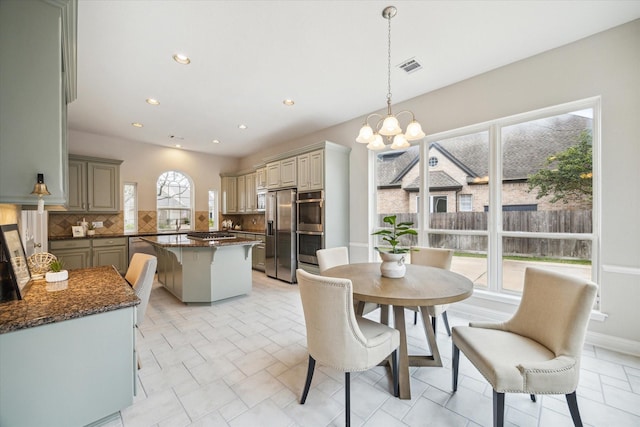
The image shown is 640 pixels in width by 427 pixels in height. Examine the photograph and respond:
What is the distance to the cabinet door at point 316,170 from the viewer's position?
4.31m

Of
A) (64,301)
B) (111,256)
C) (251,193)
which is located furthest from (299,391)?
(251,193)

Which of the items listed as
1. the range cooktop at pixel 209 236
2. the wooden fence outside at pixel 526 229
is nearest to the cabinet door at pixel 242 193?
the range cooktop at pixel 209 236

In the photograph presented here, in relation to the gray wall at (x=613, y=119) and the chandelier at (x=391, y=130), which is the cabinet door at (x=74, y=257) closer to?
the chandelier at (x=391, y=130)

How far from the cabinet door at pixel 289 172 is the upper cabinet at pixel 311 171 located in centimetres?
14

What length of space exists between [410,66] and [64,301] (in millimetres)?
3600

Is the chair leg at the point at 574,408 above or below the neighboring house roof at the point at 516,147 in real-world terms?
below

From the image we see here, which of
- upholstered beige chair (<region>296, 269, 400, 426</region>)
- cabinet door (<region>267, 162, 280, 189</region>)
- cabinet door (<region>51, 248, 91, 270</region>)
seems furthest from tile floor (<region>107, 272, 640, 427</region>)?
cabinet door (<region>51, 248, 91, 270</region>)

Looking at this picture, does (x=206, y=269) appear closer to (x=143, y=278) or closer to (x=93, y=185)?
(x=143, y=278)

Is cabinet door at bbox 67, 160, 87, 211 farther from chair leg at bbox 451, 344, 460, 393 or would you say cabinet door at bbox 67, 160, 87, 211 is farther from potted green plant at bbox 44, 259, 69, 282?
chair leg at bbox 451, 344, 460, 393

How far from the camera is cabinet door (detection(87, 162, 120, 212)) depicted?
5051 mm

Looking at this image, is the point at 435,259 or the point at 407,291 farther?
the point at 435,259

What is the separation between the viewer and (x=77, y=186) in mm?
4906

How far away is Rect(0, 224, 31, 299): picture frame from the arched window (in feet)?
15.7

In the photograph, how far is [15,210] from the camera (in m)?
2.08
